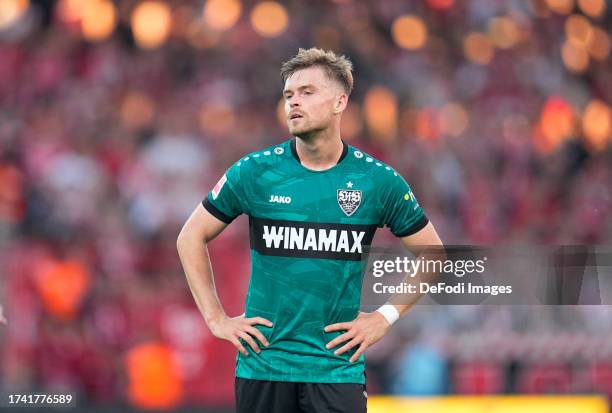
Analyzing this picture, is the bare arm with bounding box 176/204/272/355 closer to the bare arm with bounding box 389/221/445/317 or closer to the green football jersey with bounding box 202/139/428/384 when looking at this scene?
the green football jersey with bounding box 202/139/428/384

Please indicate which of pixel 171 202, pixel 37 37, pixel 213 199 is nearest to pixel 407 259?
pixel 213 199

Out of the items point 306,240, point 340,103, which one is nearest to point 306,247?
point 306,240

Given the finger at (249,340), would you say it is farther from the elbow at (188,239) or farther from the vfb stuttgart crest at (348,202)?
the vfb stuttgart crest at (348,202)

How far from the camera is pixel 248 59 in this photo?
43.7ft

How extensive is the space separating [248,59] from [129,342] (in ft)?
16.8

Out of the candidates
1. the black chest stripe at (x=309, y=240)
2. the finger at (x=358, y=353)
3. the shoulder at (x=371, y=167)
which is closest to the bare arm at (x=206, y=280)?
the black chest stripe at (x=309, y=240)

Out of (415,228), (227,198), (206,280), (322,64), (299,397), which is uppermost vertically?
(322,64)

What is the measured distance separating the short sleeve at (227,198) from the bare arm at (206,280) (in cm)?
3

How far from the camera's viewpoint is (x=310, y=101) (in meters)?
5.28

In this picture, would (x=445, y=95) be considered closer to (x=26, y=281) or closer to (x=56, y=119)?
(x=56, y=119)

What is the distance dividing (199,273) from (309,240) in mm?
536

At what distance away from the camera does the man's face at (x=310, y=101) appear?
5242 millimetres

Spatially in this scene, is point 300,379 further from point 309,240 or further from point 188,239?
point 188,239

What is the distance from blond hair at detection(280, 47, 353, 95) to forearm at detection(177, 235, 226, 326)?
0.86m
